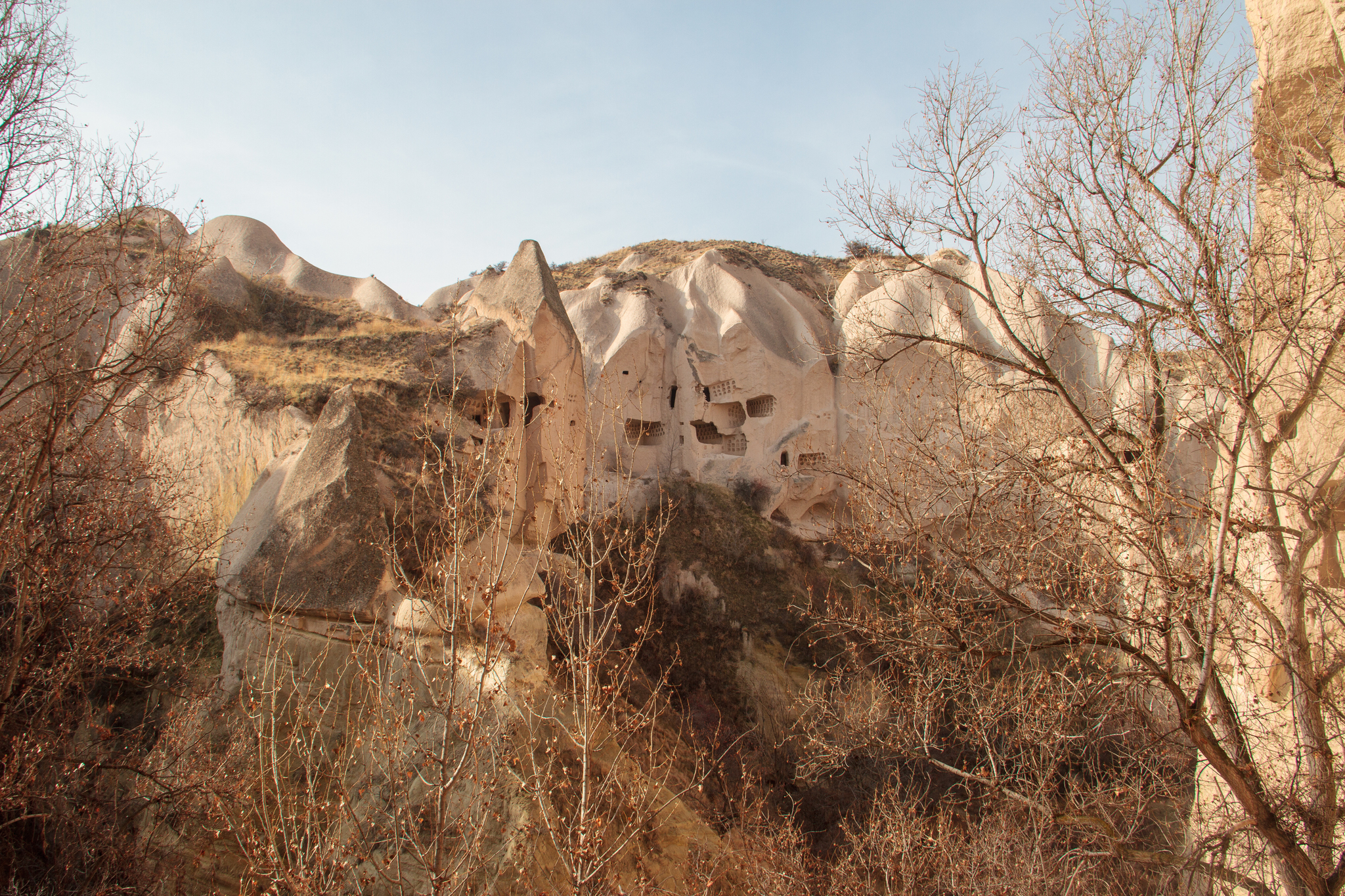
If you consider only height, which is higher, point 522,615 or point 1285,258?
point 1285,258

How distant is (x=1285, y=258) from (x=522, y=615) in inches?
253

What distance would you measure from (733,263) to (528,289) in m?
15.2

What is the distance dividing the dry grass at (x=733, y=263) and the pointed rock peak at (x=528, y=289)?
1452 cm

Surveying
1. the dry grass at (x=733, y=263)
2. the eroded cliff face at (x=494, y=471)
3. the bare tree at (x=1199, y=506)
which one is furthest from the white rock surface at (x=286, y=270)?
the bare tree at (x=1199, y=506)

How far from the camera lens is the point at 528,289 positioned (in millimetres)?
9016

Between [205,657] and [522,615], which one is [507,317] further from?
[205,657]

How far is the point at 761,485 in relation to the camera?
18984 millimetres

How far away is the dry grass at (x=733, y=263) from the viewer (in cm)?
2466

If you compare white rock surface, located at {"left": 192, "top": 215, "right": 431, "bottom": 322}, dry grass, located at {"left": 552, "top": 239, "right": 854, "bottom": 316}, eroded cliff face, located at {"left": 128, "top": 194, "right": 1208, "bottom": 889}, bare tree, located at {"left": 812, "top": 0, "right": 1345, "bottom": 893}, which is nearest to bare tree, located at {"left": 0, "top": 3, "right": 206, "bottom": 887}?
eroded cliff face, located at {"left": 128, "top": 194, "right": 1208, "bottom": 889}

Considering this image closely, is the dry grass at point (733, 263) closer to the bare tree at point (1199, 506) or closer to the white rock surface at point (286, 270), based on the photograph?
the white rock surface at point (286, 270)

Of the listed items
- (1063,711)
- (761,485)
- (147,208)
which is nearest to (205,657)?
(147,208)

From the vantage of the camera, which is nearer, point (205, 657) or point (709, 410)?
point (205, 657)

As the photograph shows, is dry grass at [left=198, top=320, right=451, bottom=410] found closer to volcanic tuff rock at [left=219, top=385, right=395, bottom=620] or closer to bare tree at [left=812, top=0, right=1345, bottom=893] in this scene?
volcanic tuff rock at [left=219, top=385, right=395, bottom=620]

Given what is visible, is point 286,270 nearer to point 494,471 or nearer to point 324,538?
point 324,538
